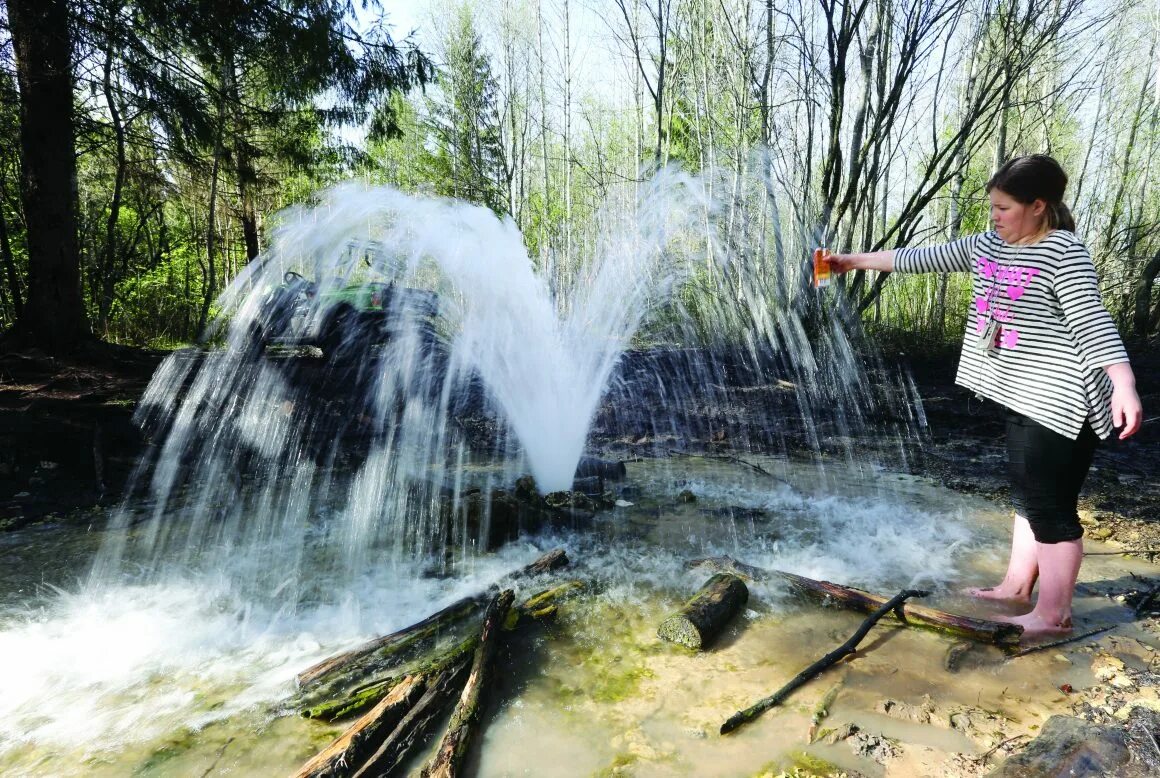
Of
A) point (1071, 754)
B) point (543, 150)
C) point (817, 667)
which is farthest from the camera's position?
point (543, 150)

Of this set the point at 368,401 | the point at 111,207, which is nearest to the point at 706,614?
the point at 368,401

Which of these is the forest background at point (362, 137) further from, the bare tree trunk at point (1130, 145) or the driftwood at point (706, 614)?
the driftwood at point (706, 614)

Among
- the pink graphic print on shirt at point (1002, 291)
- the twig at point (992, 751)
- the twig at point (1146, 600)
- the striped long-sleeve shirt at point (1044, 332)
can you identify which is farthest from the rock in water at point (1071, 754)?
the twig at point (1146, 600)

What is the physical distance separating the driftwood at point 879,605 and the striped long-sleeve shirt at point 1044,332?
Result: 94cm

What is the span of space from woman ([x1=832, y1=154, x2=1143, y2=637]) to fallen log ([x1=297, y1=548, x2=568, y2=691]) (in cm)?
263

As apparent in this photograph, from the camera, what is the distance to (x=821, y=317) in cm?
795

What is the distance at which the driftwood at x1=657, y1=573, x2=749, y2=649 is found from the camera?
2682 mm

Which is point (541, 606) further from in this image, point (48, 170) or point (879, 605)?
→ point (48, 170)

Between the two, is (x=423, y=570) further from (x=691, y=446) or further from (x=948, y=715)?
(x=691, y=446)

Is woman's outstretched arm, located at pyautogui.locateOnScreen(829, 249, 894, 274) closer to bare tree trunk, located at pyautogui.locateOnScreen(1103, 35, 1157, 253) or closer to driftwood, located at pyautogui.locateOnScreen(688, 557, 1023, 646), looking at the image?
driftwood, located at pyautogui.locateOnScreen(688, 557, 1023, 646)

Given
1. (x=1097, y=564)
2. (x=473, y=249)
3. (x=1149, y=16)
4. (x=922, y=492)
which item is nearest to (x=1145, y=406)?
(x=922, y=492)

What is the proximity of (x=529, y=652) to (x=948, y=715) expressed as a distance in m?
1.70

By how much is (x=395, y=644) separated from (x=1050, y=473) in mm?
2946

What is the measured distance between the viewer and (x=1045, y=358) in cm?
232
